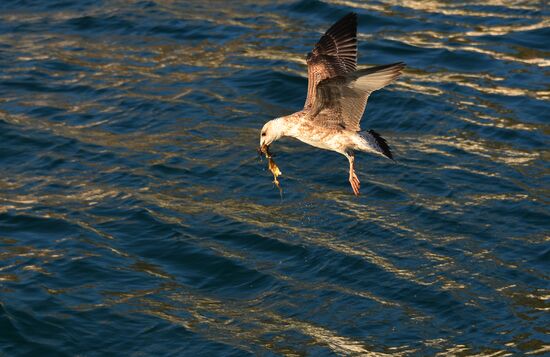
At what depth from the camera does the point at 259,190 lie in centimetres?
1246

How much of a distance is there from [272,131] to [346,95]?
1.00 meters

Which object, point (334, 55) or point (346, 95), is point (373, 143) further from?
point (334, 55)

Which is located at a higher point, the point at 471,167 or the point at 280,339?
the point at 471,167

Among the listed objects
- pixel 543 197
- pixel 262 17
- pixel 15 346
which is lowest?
pixel 15 346

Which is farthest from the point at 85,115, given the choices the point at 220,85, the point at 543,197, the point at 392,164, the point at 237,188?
the point at 543,197

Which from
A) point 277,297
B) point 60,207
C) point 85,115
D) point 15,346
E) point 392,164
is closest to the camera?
point 15,346

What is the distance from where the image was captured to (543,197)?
11.9m

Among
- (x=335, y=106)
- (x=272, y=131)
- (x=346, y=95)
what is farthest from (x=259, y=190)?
(x=346, y=95)

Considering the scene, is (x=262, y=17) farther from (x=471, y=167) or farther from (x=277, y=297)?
(x=277, y=297)

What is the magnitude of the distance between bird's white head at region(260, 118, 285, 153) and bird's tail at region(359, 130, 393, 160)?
2.68 ft

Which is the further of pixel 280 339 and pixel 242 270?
pixel 242 270

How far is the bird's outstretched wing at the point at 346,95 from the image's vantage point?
28.6 ft

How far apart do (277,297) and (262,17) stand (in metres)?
7.73

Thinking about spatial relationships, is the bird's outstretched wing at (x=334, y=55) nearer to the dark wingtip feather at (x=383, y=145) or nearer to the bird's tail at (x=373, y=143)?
the bird's tail at (x=373, y=143)
